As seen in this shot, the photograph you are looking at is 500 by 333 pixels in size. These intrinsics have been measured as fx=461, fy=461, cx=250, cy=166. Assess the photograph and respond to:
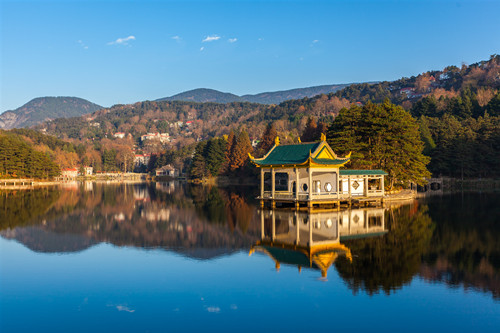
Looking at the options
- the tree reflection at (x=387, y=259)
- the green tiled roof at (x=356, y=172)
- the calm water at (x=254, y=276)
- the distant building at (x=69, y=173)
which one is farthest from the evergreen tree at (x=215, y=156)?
the tree reflection at (x=387, y=259)

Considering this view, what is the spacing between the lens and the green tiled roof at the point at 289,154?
3384 centimetres

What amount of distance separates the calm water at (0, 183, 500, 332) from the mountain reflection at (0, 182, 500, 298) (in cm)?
9

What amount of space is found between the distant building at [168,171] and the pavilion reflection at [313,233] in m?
106

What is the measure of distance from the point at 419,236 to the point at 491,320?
36.2 ft

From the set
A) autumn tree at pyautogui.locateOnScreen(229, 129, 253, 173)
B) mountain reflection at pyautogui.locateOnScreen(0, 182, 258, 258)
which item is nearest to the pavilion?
mountain reflection at pyautogui.locateOnScreen(0, 182, 258, 258)

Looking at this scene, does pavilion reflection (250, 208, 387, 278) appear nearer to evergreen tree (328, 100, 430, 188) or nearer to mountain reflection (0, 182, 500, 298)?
mountain reflection (0, 182, 500, 298)

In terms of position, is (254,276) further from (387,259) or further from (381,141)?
(381,141)

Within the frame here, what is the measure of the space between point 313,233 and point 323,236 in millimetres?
868

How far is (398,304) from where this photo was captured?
37.9 feet

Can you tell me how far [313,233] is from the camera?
71.3 ft

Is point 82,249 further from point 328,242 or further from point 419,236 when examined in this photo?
point 419,236

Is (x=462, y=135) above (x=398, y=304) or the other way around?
above

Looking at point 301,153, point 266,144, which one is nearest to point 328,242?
point 301,153

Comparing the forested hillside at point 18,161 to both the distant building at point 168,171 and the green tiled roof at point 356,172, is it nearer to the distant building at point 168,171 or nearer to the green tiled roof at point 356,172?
the distant building at point 168,171
